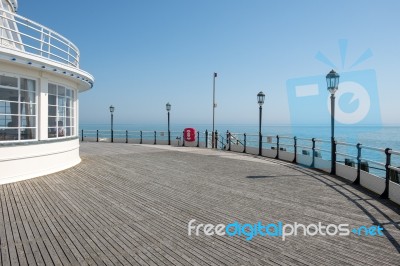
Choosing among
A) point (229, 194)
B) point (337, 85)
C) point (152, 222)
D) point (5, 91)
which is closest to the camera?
point (152, 222)

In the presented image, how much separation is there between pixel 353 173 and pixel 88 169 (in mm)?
9133

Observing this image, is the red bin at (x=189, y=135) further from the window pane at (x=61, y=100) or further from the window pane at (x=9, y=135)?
the window pane at (x=9, y=135)

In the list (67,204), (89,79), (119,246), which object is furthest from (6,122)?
(119,246)

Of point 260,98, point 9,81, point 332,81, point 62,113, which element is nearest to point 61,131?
point 62,113

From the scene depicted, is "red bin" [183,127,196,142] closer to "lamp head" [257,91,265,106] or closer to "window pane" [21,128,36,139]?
"lamp head" [257,91,265,106]

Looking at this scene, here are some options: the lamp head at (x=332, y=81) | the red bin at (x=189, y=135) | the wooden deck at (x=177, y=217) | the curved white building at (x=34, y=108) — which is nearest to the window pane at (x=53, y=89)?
the curved white building at (x=34, y=108)

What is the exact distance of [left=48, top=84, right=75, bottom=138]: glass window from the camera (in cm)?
1077

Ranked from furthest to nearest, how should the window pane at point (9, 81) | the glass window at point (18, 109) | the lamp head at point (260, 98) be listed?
the lamp head at point (260, 98), the glass window at point (18, 109), the window pane at point (9, 81)

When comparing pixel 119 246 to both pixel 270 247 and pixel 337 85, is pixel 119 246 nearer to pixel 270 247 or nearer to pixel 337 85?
pixel 270 247

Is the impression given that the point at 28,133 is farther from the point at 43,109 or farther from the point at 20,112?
the point at 43,109

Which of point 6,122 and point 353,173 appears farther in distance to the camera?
point 6,122

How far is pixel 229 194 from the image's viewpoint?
7758mm

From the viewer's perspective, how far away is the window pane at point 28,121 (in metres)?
9.98

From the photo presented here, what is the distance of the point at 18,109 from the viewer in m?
9.07
